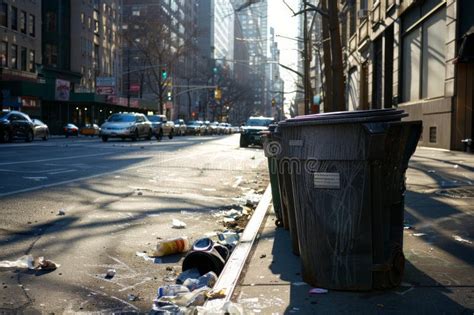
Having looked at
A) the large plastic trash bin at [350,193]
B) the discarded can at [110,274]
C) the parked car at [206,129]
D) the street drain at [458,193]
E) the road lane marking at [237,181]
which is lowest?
the discarded can at [110,274]

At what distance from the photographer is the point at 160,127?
39.6 m

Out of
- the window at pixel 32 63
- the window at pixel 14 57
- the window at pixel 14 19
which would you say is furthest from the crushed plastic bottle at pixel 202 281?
the window at pixel 32 63

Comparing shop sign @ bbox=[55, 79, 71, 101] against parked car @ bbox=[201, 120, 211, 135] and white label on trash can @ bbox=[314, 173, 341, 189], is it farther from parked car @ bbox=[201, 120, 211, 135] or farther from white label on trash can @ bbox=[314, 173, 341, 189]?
white label on trash can @ bbox=[314, 173, 341, 189]

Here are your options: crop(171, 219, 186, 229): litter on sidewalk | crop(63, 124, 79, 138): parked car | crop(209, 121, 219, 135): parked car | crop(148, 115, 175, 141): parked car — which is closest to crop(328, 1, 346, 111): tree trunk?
crop(171, 219, 186, 229): litter on sidewalk

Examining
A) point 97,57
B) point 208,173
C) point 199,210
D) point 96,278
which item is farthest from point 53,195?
point 97,57

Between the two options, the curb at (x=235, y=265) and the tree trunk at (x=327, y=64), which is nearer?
the curb at (x=235, y=265)

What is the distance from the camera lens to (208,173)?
15141 millimetres

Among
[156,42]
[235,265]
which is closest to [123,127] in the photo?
[235,265]

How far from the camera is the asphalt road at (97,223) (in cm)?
471

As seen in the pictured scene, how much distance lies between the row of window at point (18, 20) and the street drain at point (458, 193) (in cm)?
4440

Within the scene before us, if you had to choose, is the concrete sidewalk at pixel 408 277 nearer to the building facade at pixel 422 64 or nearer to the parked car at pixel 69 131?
the building facade at pixel 422 64

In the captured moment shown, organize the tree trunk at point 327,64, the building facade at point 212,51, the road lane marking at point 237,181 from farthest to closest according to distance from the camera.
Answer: the building facade at point 212,51
the tree trunk at point 327,64
the road lane marking at point 237,181

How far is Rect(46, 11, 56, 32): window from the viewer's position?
63312 mm

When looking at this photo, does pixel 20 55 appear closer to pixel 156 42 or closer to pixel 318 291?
pixel 156 42
